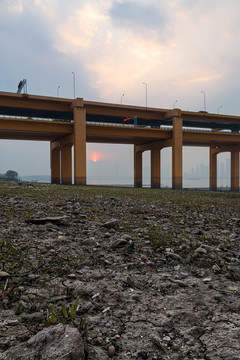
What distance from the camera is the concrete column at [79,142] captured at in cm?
2928

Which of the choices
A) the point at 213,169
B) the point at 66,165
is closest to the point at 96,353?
the point at 66,165

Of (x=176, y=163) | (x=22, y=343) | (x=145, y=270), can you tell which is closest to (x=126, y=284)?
(x=145, y=270)

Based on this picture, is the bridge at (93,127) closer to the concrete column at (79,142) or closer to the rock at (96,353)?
the concrete column at (79,142)

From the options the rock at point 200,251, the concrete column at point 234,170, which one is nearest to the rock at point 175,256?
the rock at point 200,251

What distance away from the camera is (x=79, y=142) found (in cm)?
2970

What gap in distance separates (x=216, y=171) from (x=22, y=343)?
172 ft

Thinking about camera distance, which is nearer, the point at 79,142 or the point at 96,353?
the point at 96,353

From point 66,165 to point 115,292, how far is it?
32.6m

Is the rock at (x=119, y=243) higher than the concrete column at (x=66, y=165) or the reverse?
the reverse

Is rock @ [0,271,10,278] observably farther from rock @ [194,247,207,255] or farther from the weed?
rock @ [194,247,207,255]

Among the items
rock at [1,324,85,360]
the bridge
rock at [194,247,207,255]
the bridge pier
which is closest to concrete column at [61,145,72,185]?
the bridge

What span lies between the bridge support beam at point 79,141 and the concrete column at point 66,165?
3.62 metres

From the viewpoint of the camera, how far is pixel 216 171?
50188 mm

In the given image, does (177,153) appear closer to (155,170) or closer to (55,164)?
(155,170)
